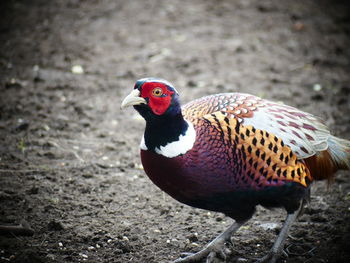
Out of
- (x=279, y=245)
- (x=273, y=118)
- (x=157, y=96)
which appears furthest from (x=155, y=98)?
(x=279, y=245)

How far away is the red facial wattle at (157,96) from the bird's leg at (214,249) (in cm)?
110

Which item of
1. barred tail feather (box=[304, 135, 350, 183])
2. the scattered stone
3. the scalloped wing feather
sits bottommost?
the scattered stone

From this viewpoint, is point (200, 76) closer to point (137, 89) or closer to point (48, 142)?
point (48, 142)

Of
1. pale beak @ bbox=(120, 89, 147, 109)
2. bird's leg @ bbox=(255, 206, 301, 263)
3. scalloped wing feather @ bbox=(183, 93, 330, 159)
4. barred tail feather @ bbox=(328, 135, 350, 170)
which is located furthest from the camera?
barred tail feather @ bbox=(328, 135, 350, 170)

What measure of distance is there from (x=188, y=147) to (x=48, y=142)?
81.6 inches

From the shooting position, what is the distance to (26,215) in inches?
146

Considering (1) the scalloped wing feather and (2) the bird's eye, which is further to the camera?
(1) the scalloped wing feather

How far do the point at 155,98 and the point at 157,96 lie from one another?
2cm

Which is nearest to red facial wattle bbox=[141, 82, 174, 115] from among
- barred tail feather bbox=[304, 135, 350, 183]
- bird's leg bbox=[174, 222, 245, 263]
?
bird's leg bbox=[174, 222, 245, 263]

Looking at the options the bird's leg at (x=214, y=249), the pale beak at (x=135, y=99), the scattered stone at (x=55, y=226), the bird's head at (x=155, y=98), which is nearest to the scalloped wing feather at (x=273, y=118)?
the bird's head at (x=155, y=98)

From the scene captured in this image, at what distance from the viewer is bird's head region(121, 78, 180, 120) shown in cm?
307

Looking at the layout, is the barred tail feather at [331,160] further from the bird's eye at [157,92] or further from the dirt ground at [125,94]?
the bird's eye at [157,92]

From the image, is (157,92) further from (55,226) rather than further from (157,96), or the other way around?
(55,226)

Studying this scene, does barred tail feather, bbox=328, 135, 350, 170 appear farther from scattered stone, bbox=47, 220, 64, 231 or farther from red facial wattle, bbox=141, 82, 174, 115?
scattered stone, bbox=47, 220, 64, 231
